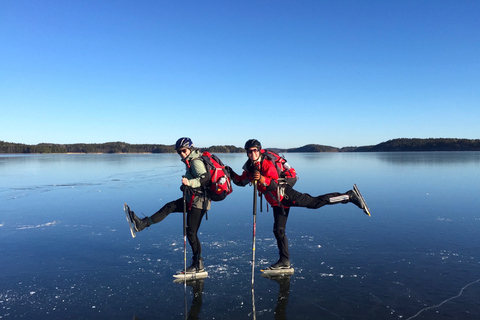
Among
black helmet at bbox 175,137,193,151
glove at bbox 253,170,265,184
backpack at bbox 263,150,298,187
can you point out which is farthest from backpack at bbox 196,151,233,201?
backpack at bbox 263,150,298,187

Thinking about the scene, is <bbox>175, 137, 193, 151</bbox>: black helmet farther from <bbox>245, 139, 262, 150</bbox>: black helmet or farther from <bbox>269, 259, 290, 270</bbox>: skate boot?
<bbox>269, 259, 290, 270</bbox>: skate boot

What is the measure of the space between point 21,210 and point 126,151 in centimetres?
13427

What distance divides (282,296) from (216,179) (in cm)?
207

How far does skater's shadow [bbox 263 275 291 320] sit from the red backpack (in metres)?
1.61

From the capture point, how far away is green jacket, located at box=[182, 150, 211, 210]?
526 centimetres

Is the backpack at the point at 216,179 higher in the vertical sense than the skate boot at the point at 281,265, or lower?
higher

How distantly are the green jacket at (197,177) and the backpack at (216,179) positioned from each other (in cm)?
8

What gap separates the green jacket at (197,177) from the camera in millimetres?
5258

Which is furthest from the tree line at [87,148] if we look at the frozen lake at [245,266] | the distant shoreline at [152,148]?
the frozen lake at [245,266]

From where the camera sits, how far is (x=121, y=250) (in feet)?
21.5

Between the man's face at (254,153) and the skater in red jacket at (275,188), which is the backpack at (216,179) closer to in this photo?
the skater in red jacket at (275,188)

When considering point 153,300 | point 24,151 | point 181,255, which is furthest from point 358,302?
point 24,151

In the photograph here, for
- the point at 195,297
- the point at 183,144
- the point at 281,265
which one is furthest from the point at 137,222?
the point at 281,265

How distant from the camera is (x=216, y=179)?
5336mm
